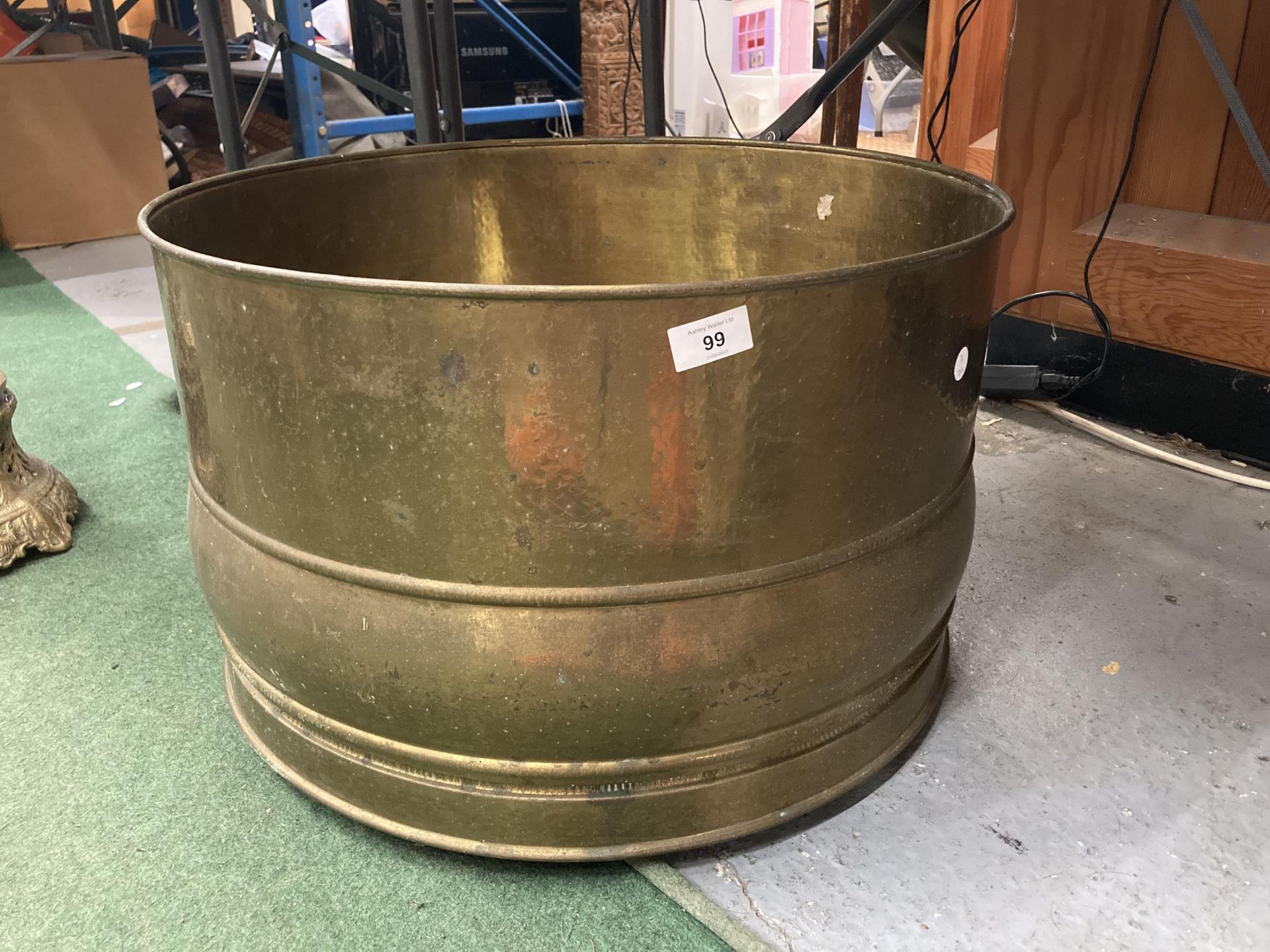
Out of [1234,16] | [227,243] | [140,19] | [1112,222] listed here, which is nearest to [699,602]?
[227,243]

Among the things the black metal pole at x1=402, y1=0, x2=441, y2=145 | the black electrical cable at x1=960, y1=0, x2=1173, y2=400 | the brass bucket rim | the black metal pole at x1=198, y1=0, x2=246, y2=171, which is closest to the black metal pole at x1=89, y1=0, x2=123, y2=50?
the black metal pole at x1=198, y1=0, x2=246, y2=171

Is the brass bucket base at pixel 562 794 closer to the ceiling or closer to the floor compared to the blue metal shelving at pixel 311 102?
closer to the floor

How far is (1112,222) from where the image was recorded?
73.7 inches

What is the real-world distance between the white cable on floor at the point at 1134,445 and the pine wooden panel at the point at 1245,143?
0.44 metres

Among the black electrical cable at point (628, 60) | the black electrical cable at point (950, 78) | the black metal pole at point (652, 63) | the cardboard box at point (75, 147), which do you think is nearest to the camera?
the black metal pole at point (652, 63)

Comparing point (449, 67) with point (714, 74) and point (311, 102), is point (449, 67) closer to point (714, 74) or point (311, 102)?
point (311, 102)

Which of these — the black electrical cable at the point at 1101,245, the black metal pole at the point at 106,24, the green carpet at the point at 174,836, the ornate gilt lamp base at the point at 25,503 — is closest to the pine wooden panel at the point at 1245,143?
the black electrical cable at the point at 1101,245

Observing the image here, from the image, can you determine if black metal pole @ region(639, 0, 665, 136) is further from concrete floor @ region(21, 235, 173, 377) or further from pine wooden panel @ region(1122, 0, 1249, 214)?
concrete floor @ region(21, 235, 173, 377)

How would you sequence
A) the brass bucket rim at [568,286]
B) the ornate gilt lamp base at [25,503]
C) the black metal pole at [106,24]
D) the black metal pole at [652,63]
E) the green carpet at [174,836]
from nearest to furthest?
the brass bucket rim at [568,286]
the green carpet at [174,836]
the ornate gilt lamp base at [25,503]
the black metal pole at [652,63]
the black metal pole at [106,24]

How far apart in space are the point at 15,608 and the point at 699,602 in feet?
3.54

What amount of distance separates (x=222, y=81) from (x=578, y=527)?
1535 millimetres

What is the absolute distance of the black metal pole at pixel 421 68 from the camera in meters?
1.71

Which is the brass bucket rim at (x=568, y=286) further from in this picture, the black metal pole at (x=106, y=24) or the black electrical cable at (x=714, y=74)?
the black metal pole at (x=106, y=24)

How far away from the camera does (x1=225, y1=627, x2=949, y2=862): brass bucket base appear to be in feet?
3.04
